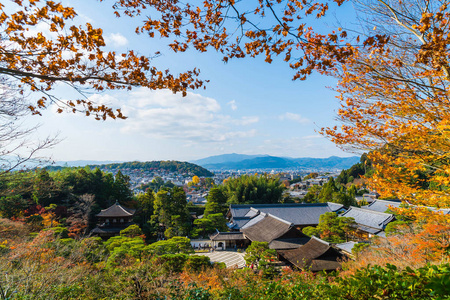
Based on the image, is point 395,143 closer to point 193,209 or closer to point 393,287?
point 393,287

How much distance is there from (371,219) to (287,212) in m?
6.54

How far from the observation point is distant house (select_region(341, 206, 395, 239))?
48.3 ft

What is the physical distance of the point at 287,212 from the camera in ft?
66.7

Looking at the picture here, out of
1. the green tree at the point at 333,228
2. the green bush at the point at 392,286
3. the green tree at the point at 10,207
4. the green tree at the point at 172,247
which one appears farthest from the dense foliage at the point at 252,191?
the green bush at the point at 392,286

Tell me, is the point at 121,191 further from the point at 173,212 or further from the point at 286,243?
the point at 286,243

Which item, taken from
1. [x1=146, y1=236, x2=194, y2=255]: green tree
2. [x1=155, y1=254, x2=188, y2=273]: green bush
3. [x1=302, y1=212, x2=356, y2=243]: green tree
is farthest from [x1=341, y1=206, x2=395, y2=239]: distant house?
[x1=155, y1=254, x2=188, y2=273]: green bush

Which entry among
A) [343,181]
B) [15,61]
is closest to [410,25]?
[15,61]

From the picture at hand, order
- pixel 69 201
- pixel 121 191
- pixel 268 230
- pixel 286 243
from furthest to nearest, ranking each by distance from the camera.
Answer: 1. pixel 121 191
2. pixel 69 201
3. pixel 268 230
4. pixel 286 243

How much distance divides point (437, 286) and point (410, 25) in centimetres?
337

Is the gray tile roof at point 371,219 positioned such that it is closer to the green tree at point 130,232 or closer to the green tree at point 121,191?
the green tree at point 130,232

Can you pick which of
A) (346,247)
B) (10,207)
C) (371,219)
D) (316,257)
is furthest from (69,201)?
(371,219)

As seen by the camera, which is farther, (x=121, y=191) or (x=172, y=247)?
(x=121, y=191)

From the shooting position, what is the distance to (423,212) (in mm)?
3975

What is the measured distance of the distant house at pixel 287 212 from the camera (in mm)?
19125
